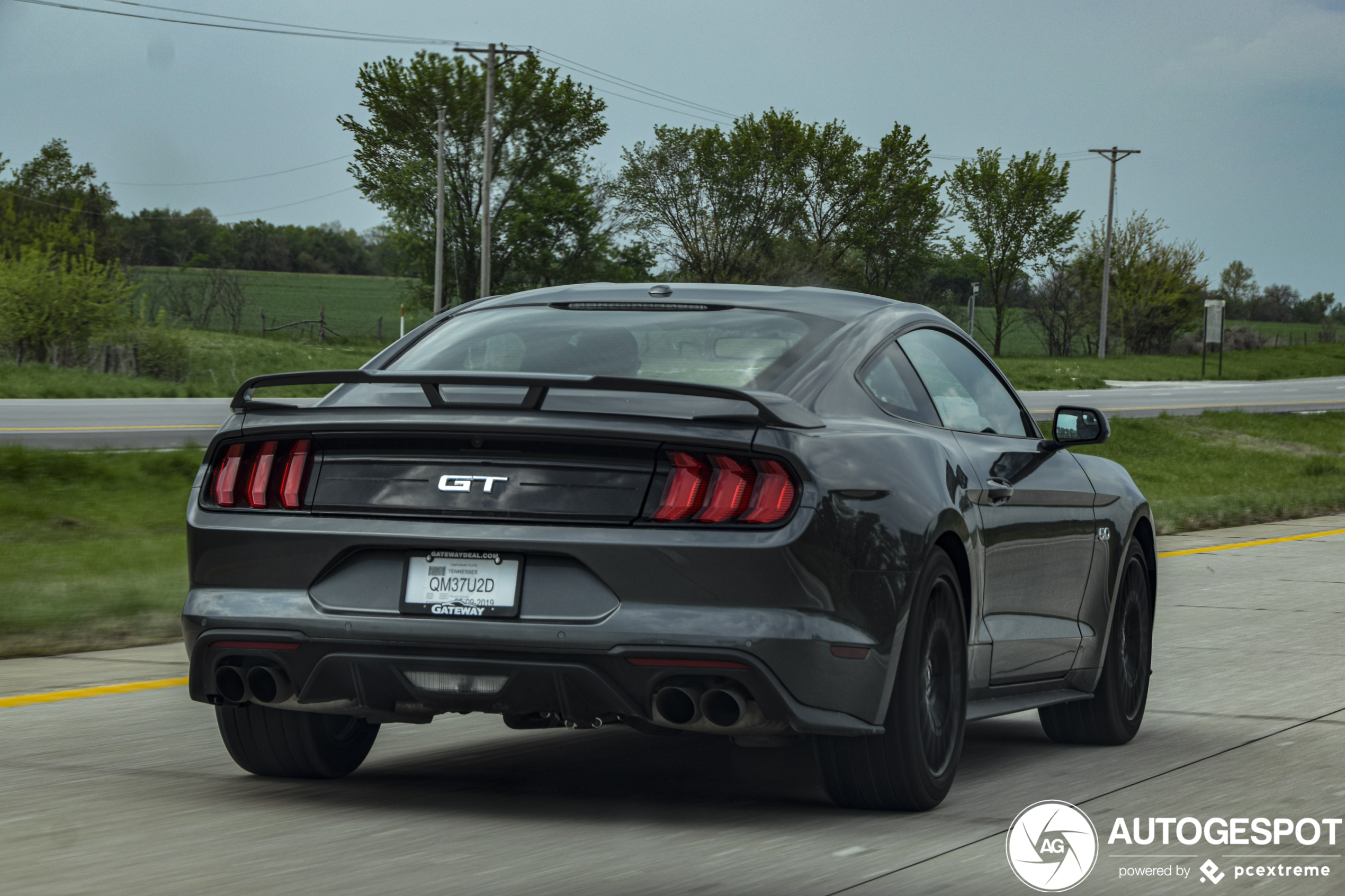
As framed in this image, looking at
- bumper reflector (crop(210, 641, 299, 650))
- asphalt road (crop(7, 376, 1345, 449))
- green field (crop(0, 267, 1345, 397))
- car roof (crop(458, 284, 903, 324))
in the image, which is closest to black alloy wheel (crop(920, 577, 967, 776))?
car roof (crop(458, 284, 903, 324))

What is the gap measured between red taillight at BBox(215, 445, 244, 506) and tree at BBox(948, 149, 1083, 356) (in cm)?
9927

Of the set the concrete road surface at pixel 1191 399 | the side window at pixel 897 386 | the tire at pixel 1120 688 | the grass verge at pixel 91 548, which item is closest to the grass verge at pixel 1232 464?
the concrete road surface at pixel 1191 399

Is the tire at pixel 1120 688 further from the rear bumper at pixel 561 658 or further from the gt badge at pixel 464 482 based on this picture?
the gt badge at pixel 464 482

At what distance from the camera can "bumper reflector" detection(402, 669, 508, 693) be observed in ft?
15.6

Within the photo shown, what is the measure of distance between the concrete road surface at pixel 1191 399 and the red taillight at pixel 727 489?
2973 centimetres

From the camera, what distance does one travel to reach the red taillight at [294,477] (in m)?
5.03

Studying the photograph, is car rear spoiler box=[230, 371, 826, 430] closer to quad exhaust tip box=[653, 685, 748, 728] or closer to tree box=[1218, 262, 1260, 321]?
quad exhaust tip box=[653, 685, 748, 728]

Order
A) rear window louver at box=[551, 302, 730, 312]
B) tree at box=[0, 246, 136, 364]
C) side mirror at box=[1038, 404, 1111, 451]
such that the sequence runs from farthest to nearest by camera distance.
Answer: tree at box=[0, 246, 136, 364] < side mirror at box=[1038, 404, 1111, 451] < rear window louver at box=[551, 302, 730, 312]

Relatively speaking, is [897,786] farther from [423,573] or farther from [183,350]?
[183,350]

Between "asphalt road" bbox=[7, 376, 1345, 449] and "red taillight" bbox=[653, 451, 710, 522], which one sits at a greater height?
"red taillight" bbox=[653, 451, 710, 522]

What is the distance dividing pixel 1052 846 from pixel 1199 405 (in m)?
44.5

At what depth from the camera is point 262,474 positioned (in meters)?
5.11

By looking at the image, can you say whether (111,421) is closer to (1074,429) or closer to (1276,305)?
(1074,429)

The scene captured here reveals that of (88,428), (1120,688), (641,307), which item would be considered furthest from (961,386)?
(88,428)
